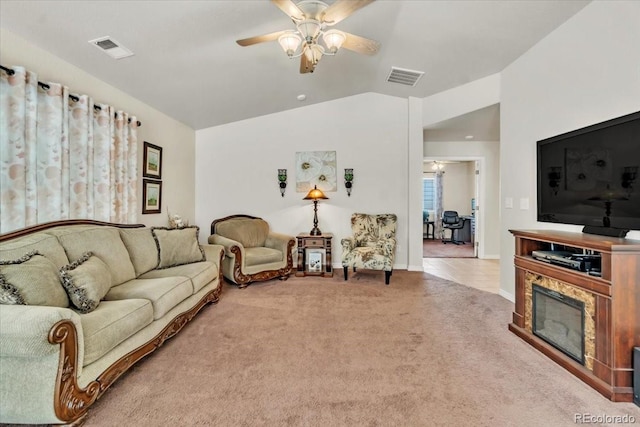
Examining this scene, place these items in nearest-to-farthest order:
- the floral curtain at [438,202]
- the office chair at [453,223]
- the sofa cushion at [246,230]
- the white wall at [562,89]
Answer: the white wall at [562,89], the sofa cushion at [246,230], the office chair at [453,223], the floral curtain at [438,202]

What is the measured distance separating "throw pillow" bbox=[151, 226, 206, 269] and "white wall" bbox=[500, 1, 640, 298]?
363 centimetres

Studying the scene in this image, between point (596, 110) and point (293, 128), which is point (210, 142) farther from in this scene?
point (596, 110)

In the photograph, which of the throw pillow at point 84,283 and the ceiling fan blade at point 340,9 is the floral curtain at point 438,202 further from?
the throw pillow at point 84,283

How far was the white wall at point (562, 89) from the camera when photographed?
2145 millimetres

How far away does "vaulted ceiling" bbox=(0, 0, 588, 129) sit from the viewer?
2.33m

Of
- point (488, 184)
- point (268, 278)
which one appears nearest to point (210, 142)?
point (268, 278)

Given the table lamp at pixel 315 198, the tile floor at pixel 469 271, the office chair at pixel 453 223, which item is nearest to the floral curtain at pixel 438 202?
the office chair at pixel 453 223

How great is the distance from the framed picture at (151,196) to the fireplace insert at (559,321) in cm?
432

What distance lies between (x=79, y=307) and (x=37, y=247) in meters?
0.58

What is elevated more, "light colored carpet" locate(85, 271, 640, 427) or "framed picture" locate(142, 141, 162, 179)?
"framed picture" locate(142, 141, 162, 179)

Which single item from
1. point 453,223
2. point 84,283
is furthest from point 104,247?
point 453,223

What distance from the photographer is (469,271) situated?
4977 mm

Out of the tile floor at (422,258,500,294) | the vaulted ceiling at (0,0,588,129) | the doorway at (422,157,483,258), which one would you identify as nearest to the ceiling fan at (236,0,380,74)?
the vaulted ceiling at (0,0,588,129)

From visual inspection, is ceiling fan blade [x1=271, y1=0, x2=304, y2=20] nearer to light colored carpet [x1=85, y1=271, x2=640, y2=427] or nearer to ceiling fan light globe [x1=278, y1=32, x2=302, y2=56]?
ceiling fan light globe [x1=278, y1=32, x2=302, y2=56]
